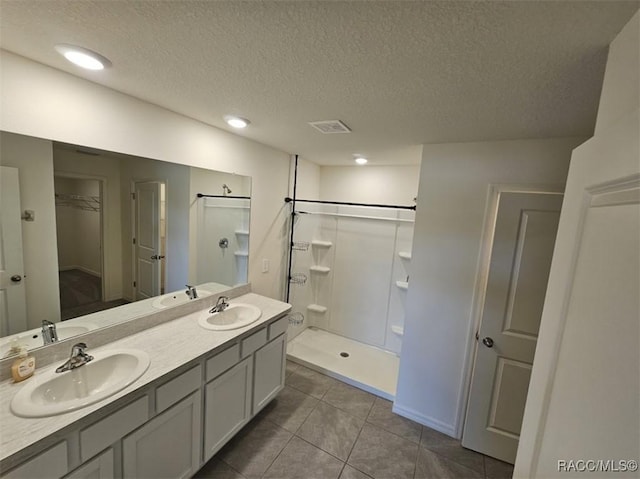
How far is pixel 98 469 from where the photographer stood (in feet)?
3.57

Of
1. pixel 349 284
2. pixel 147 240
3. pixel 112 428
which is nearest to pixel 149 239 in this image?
pixel 147 240

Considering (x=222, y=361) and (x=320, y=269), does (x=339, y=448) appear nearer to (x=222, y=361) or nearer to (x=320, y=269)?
(x=222, y=361)

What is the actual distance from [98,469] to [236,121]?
1985mm

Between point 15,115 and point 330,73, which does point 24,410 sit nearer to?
point 15,115

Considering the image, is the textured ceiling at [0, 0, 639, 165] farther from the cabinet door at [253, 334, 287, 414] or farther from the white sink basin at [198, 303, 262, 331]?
the cabinet door at [253, 334, 287, 414]

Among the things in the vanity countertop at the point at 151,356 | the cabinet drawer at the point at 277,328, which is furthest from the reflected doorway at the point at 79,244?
the cabinet drawer at the point at 277,328

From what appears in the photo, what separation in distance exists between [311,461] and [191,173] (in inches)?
89.4

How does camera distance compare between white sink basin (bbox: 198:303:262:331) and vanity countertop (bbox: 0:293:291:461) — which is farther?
white sink basin (bbox: 198:303:262:331)

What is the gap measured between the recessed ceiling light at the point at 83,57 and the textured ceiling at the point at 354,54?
34 mm

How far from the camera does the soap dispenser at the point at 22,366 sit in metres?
1.15

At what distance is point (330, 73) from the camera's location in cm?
112

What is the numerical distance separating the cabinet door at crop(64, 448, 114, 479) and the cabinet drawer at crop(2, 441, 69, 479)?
6 cm

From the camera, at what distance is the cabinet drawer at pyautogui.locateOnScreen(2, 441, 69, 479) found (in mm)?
872

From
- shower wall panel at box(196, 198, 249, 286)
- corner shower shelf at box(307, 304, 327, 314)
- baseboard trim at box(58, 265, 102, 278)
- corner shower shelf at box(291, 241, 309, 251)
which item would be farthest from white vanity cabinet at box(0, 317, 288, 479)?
corner shower shelf at box(307, 304, 327, 314)
